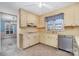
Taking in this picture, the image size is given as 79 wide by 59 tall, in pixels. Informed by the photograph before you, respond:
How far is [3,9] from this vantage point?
1.73 m

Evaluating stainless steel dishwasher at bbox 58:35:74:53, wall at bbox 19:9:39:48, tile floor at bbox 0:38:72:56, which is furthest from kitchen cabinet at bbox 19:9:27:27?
stainless steel dishwasher at bbox 58:35:74:53

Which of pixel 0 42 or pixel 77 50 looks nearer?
pixel 77 50

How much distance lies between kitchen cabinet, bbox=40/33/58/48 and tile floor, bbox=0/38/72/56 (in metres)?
0.07

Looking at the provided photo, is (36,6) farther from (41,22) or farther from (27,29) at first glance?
(27,29)

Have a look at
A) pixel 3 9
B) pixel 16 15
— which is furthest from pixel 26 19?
pixel 3 9

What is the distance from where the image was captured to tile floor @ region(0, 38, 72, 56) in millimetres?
1750

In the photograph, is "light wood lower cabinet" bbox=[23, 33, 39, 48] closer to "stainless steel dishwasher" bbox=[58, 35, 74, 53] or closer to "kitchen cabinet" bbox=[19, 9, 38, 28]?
"kitchen cabinet" bbox=[19, 9, 38, 28]

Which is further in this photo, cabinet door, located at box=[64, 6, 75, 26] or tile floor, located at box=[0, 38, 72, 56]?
tile floor, located at box=[0, 38, 72, 56]

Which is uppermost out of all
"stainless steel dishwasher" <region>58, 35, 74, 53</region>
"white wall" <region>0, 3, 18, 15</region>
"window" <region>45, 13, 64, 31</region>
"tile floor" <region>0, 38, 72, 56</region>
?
"white wall" <region>0, 3, 18, 15</region>

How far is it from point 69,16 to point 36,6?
1.95ft

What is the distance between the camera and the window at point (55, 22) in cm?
170

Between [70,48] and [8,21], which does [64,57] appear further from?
[8,21]

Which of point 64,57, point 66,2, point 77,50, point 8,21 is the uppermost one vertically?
point 66,2

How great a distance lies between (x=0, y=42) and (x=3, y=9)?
58cm
